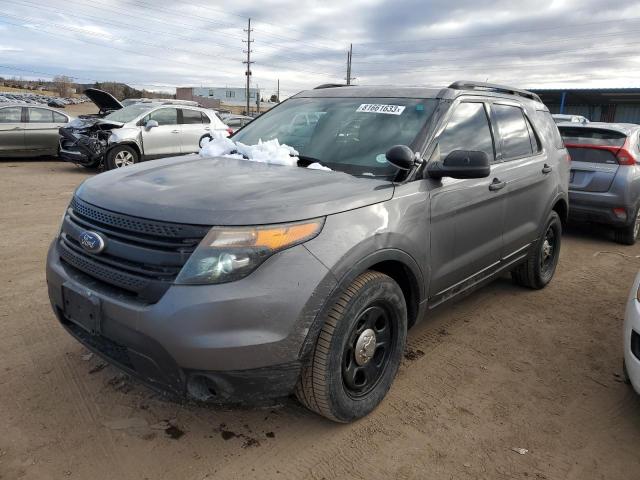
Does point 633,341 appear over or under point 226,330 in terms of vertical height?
under

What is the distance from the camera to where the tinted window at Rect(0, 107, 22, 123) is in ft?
41.6

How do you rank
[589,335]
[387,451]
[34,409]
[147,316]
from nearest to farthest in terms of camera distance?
[147,316] → [387,451] → [34,409] → [589,335]

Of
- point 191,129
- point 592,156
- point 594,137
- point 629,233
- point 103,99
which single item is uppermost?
Answer: point 103,99

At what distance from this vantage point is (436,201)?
10.1 ft

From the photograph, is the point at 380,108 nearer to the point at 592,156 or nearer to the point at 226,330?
the point at 226,330

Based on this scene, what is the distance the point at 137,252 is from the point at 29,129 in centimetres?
1315

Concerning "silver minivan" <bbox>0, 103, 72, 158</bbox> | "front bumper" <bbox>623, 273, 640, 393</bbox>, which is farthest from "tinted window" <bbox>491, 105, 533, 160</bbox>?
"silver minivan" <bbox>0, 103, 72, 158</bbox>

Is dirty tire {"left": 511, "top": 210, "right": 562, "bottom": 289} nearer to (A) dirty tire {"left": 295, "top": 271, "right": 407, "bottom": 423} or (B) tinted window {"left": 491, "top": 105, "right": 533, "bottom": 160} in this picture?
(B) tinted window {"left": 491, "top": 105, "right": 533, "bottom": 160}

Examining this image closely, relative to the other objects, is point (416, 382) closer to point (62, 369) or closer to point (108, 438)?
point (108, 438)

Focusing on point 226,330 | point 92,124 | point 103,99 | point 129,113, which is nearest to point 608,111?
point 129,113

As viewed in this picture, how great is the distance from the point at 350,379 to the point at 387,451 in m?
0.40

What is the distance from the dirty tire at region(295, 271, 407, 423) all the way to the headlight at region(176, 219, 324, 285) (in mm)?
459

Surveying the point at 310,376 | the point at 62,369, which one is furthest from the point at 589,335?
the point at 62,369

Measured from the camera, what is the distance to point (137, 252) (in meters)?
2.30
